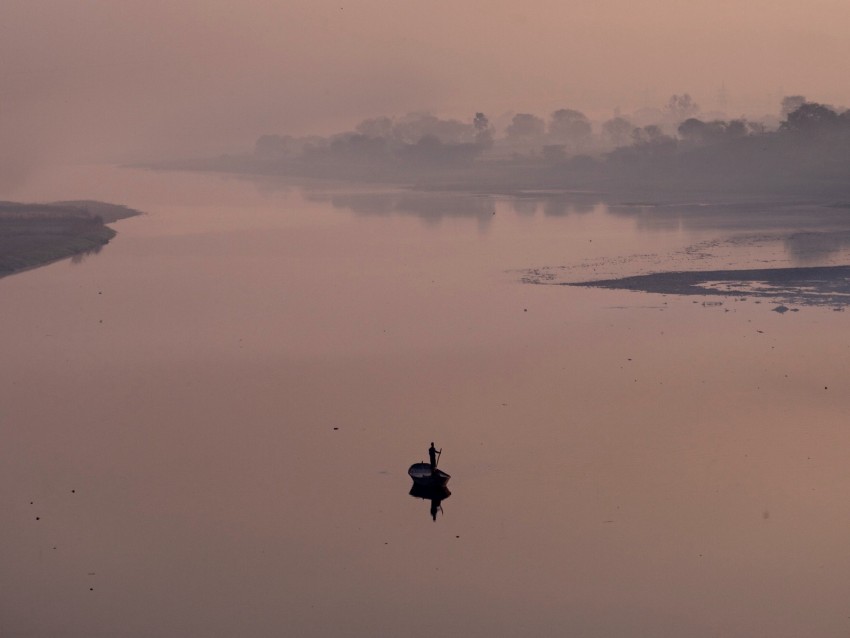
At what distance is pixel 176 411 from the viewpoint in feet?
104

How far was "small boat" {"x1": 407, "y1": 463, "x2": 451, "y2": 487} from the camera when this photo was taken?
24766 mm

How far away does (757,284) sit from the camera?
49.8 meters

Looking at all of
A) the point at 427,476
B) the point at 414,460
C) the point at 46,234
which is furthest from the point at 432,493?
the point at 46,234

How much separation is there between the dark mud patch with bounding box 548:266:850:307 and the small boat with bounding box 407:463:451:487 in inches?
961

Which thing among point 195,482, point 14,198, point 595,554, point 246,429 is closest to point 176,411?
point 246,429

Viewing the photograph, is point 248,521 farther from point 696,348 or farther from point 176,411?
point 696,348

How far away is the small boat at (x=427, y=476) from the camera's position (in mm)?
24766

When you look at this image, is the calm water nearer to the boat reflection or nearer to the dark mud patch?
the boat reflection

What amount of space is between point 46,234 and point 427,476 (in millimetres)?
49927

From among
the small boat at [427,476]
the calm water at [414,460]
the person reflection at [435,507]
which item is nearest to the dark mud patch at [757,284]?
the calm water at [414,460]

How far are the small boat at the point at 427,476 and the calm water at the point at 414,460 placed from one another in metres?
0.45

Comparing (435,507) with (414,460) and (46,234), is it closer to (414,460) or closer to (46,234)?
(414,460)

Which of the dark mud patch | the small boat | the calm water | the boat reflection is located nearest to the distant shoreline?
the calm water

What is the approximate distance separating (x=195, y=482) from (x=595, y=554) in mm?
8681
